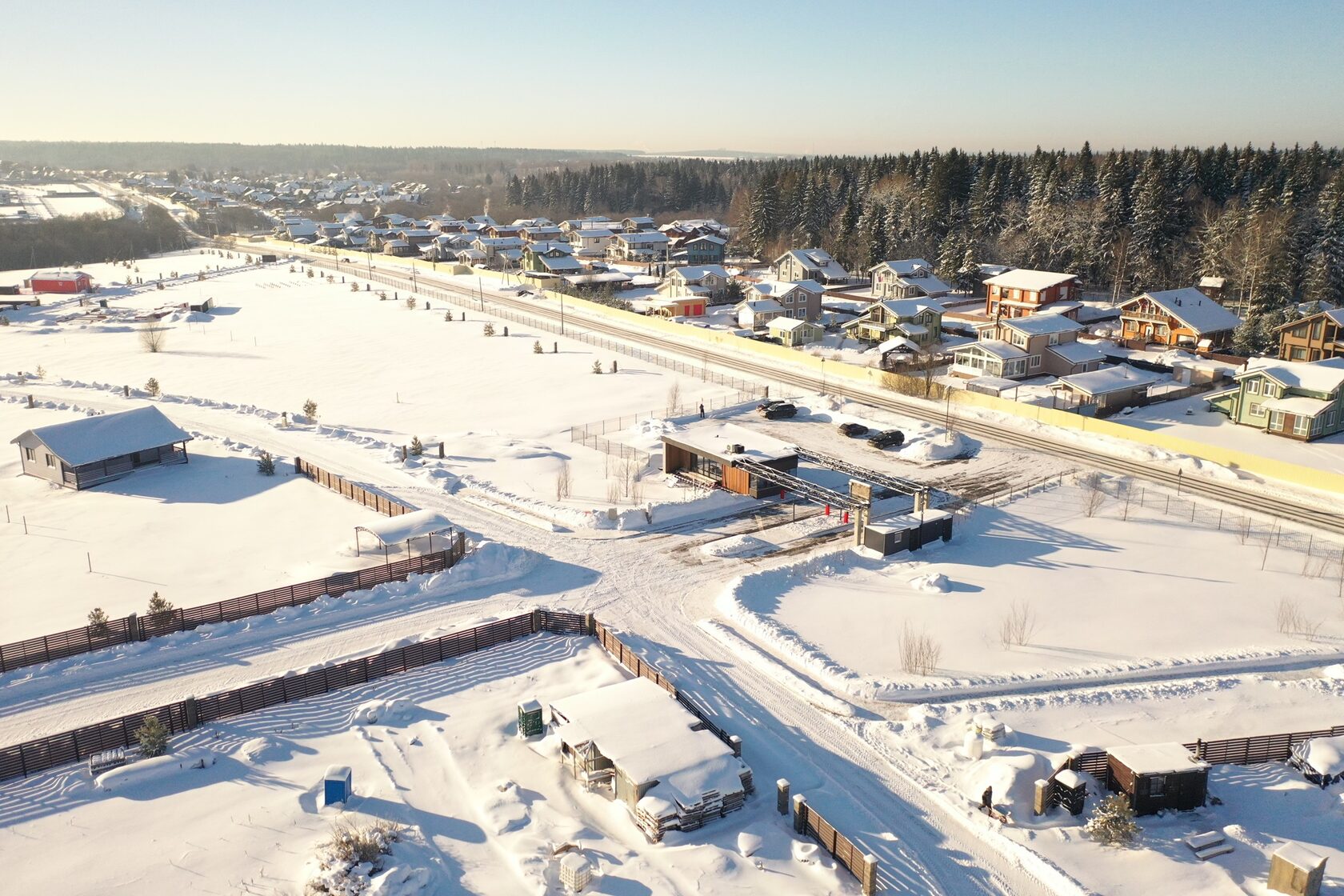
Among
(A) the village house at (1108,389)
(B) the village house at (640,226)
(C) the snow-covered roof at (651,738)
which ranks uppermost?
(B) the village house at (640,226)

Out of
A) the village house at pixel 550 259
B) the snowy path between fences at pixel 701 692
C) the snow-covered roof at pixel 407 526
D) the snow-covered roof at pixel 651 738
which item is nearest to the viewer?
the snowy path between fences at pixel 701 692

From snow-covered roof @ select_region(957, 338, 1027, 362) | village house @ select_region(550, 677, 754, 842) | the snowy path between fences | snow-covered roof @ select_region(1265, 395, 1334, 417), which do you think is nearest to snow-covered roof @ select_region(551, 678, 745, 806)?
village house @ select_region(550, 677, 754, 842)

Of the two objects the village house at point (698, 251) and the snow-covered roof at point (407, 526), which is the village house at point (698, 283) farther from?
the snow-covered roof at point (407, 526)

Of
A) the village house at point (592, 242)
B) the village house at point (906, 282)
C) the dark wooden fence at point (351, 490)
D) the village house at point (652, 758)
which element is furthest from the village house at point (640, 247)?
the village house at point (652, 758)

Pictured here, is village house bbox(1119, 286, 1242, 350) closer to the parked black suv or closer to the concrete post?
the parked black suv

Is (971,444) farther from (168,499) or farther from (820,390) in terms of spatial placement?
(168,499)

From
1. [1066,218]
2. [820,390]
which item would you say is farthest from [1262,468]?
[1066,218]

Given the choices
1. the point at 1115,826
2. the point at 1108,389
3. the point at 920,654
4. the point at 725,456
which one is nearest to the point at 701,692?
the point at 920,654
